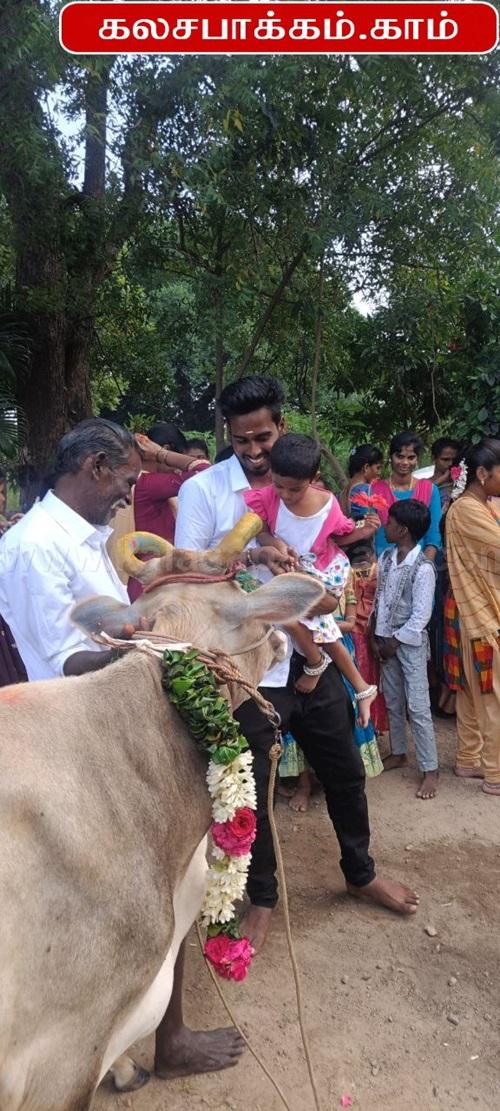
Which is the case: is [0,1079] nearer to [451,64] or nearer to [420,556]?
[420,556]

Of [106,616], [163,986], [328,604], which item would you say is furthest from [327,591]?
[163,986]

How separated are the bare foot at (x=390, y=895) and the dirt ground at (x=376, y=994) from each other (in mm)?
58

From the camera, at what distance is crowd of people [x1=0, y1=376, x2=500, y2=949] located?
3.05m

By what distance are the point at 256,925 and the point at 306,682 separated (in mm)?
1205

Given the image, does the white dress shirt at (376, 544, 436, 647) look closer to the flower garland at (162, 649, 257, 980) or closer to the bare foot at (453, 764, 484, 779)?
the bare foot at (453, 764, 484, 779)

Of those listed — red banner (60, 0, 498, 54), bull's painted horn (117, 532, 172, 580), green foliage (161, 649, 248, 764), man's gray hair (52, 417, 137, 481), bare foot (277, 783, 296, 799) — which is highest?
red banner (60, 0, 498, 54)

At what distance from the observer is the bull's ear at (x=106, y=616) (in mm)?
2551

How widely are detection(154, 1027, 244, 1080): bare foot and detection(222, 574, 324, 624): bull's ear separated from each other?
1758 mm

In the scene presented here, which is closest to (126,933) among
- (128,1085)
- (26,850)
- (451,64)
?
(26,850)

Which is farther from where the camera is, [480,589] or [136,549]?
[480,589]

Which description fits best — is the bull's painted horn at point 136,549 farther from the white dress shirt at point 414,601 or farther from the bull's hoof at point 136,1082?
the white dress shirt at point 414,601

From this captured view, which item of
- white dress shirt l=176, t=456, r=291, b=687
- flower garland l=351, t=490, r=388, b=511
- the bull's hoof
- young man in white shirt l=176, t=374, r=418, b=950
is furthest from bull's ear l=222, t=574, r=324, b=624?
flower garland l=351, t=490, r=388, b=511

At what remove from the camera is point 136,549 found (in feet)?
9.12

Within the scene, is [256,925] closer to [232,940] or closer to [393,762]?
[232,940]
